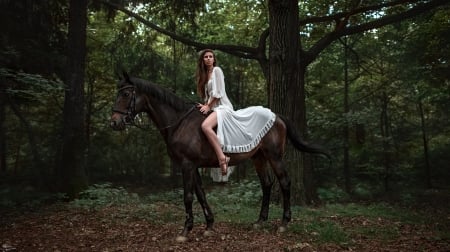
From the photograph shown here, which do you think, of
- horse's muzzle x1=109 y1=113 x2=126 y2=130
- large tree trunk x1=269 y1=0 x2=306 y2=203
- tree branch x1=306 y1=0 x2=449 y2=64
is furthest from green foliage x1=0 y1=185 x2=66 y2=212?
tree branch x1=306 y1=0 x2=449 y2=64

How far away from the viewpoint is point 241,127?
594 centimetres

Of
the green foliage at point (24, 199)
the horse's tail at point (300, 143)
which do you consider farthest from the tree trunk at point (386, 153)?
the green foliage at point (24, 199)

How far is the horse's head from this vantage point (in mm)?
5379

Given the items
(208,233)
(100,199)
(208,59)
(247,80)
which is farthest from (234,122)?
(247,80)

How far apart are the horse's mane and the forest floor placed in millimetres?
1975

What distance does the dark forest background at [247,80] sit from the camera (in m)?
8.73

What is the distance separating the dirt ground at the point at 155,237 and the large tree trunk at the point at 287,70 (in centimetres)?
165

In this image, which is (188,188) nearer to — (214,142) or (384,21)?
(214,142)

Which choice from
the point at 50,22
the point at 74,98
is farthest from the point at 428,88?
the point at 50,22

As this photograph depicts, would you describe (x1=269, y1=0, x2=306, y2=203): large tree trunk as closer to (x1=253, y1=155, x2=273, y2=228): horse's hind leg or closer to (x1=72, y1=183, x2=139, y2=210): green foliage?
(x1=253, y1=155, x2=273, y2=228): horse's hind leg

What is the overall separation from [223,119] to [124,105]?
146 cm

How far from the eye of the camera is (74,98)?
10156 millimetres

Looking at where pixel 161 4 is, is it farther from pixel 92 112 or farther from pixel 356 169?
pixel 356 169

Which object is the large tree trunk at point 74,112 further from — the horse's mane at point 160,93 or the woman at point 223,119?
the woman at point 223,119
